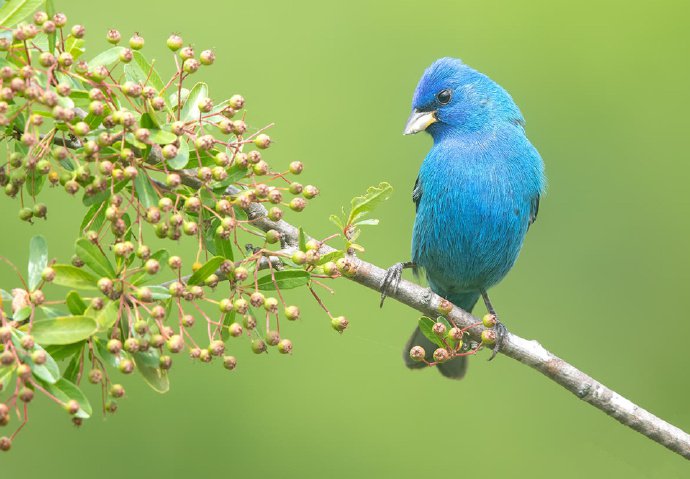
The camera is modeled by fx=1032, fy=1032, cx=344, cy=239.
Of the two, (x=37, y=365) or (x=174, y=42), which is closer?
(x=37, y=365)

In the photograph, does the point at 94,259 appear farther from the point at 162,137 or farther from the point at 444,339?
the point at 444,339

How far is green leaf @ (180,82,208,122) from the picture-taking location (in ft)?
9.25

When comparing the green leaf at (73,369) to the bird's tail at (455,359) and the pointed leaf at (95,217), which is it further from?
the bird's tail at (455,359)

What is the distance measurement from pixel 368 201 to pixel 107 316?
1.06 metres

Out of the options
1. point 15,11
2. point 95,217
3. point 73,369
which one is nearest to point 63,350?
point 73,369

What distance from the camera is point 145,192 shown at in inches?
100

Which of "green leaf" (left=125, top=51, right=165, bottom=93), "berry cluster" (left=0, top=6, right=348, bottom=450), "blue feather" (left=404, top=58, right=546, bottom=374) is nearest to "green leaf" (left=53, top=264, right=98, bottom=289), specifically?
"berry cluster" (left=0, top=6, right=348, bottom=450)

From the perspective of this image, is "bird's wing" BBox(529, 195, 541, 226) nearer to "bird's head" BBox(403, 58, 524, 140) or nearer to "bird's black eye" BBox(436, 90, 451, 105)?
"bird's head" BBox(403, 58, 524, 140)

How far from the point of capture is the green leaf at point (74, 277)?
2502 millimetres

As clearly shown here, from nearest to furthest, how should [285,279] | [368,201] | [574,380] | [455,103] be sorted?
[285,279] < [368,201] < [574,380] < [455,103]

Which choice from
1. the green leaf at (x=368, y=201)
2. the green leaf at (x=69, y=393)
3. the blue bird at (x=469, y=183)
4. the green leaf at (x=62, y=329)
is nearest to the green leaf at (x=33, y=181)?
the green leaf at (x=62, y=329)

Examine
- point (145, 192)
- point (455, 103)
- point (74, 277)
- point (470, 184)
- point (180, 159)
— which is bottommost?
point (74, 277)

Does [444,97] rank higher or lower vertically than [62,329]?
higher

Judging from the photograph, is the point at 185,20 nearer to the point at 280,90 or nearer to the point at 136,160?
the point at 280,90
